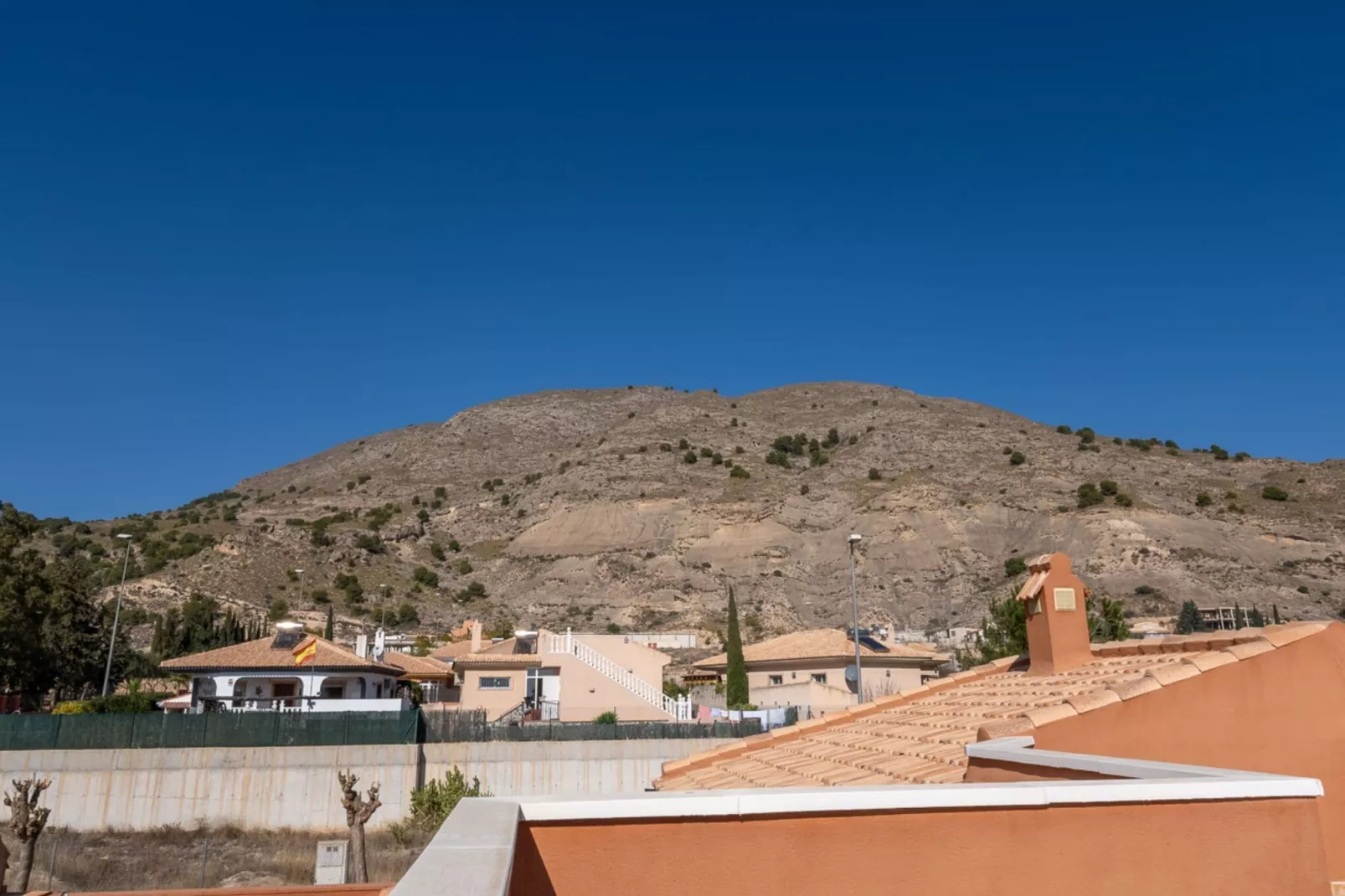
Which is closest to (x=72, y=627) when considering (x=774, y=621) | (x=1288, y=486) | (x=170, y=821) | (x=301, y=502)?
(x=170, y=821)

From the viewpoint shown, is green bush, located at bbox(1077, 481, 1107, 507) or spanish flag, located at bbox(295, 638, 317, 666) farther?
green bush, located at bbox(1077, 481, 1107, 507)

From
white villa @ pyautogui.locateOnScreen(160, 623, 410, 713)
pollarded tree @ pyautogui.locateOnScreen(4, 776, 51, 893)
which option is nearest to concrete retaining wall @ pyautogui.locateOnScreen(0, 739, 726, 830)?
pollarded tree @ pyautogui.locateOnScreen(4, 776, 51, 893)

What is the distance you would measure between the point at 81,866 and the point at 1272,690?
29913 millimetres

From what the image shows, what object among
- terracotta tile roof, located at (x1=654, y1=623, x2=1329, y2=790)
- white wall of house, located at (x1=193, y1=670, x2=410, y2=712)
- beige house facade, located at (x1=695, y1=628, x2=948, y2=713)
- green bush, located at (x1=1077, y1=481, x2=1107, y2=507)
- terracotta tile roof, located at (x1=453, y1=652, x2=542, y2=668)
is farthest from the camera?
green bush, located at (x1=1077, y1=481, x2=1107, y2=507)

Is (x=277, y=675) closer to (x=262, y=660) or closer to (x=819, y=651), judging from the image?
(x=262, y=660)

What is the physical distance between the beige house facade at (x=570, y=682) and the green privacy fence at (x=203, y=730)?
863 centimetres

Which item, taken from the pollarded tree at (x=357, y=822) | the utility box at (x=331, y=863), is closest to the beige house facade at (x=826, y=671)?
the pollarded tree at (x=357, y=822)

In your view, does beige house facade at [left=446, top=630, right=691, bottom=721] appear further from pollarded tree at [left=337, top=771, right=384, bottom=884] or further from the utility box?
the utility box

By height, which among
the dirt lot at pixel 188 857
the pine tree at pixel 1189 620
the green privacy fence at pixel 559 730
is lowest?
the dirt lot at pixel 188 857

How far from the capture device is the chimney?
10344mm

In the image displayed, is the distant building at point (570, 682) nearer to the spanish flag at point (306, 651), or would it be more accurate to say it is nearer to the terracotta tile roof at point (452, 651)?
the terracotta tile roof at point (452, 651)

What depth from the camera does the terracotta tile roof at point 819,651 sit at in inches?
1722

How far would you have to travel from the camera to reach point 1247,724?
22.2ft

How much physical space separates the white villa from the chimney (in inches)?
1343
